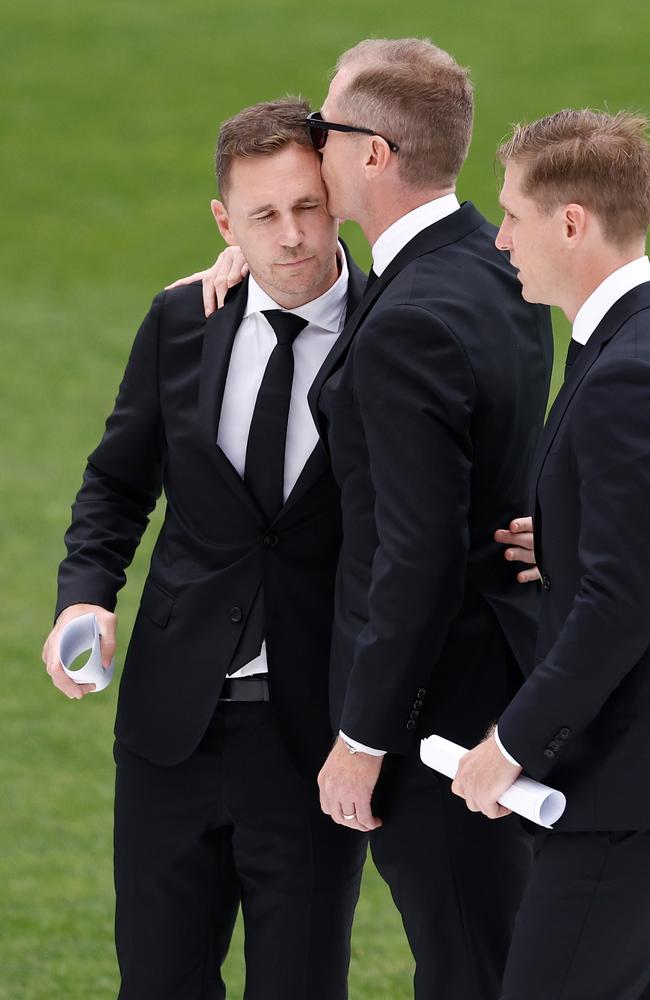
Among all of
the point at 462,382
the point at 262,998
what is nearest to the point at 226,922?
the point at 262,998

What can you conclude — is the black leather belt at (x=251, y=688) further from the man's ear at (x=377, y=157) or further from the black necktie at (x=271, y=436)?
the man's ear at (x=377, y=157)

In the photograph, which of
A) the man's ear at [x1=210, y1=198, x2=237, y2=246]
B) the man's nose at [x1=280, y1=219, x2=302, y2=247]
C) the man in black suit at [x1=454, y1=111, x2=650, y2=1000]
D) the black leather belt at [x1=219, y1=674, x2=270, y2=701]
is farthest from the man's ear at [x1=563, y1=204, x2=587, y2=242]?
the black leather belt at [x1=219, y1=674, x2=270, y2=701]

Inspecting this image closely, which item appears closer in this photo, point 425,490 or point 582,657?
point 582,657

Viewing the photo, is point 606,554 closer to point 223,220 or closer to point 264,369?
point 264,369

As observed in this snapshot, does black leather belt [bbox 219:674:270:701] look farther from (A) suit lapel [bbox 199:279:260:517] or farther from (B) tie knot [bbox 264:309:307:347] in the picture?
(B) tie knot [bbox 264:309:307:347]

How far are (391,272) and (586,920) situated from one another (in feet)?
3.72

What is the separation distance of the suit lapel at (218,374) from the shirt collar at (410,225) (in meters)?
0.39

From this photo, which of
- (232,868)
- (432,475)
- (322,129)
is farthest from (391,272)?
(232,868)

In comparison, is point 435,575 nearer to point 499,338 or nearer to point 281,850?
point 499,338

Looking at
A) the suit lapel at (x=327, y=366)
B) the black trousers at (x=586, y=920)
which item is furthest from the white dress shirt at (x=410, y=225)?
the black trousers at (x=586, y=920)

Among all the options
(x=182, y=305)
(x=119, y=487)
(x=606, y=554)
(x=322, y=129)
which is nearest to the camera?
(x=606, y=554)

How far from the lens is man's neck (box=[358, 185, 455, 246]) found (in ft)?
9.18

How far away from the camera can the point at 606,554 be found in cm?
230

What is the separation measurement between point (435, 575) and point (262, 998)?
3.60ft
